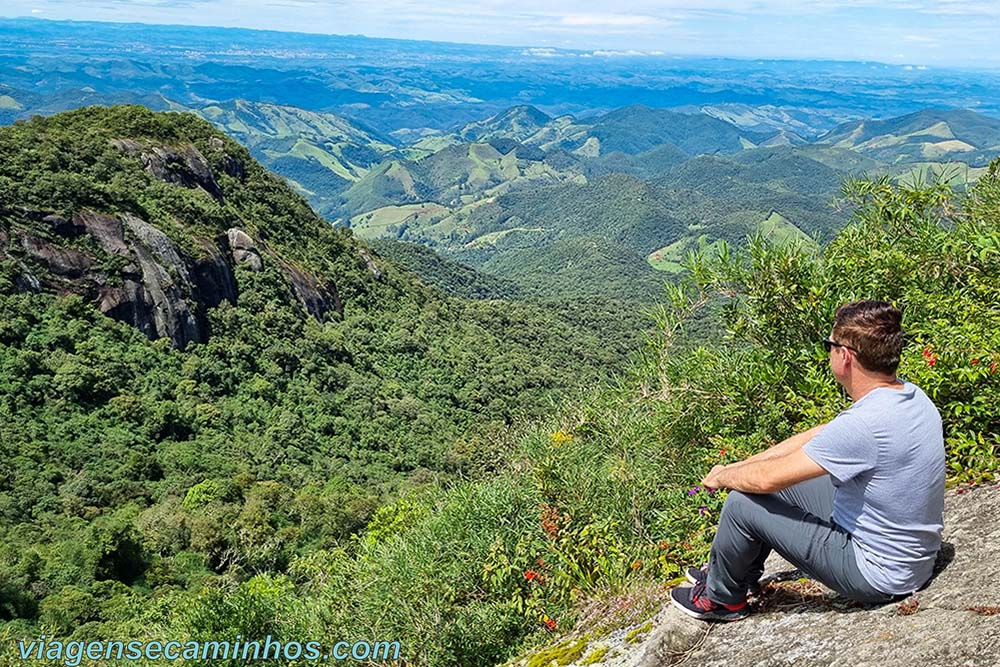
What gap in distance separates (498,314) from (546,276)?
10454 cm

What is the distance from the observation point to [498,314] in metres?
94.1

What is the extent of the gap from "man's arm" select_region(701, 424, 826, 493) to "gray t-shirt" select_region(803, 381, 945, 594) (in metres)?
0.08

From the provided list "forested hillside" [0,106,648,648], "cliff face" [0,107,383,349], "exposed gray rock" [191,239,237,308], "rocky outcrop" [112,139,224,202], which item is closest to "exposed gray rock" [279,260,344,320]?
"cliff face" [0,107,383,349]

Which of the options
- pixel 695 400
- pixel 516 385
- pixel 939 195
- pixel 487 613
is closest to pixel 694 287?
pixel 695 400

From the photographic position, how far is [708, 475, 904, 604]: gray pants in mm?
4129

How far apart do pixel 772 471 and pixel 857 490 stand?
532 mm

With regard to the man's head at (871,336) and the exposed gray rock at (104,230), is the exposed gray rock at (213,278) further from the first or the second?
the man's head at (871,336)

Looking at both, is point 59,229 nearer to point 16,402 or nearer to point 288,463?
point 16,402

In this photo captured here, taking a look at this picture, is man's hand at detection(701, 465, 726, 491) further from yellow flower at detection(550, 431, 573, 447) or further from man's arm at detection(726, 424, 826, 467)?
yellow flower at detection(550, 431, 573, 447)

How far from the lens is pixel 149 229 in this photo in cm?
5416

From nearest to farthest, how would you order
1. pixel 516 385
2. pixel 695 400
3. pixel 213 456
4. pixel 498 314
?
1. pixel 695 400
2. pixel 213 456
3. pixel 516 385
4. pixel 498 314

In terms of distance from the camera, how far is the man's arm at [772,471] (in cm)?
393

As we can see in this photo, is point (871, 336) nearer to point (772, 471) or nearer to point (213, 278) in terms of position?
point (772, 471)

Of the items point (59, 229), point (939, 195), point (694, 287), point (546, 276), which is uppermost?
point (939, 195)
